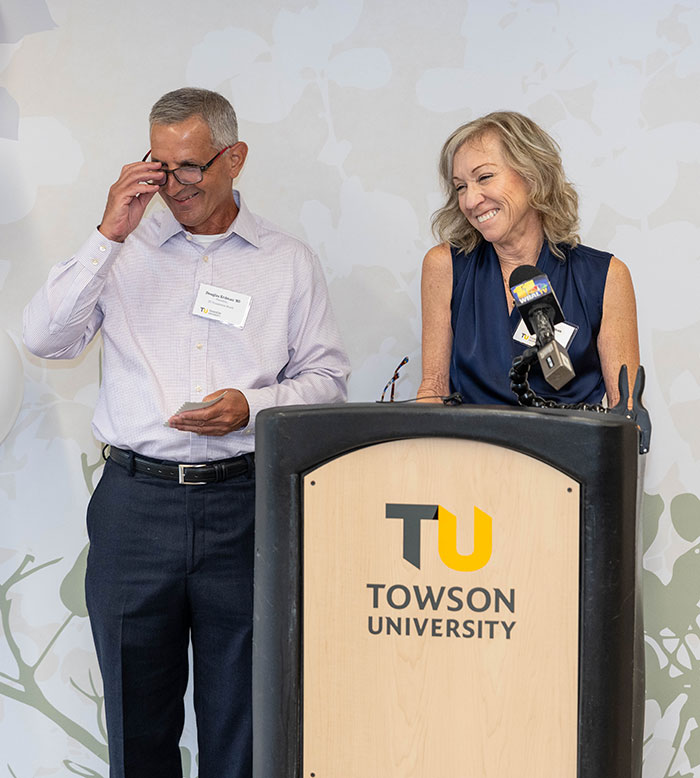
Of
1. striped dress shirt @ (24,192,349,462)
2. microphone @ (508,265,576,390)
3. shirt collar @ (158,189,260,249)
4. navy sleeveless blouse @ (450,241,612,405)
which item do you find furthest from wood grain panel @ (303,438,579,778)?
shirt collar @ (158,189,260,249)

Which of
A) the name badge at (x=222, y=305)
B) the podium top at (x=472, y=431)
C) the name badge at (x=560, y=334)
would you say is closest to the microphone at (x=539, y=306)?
the podium top at (x=472, y=431)

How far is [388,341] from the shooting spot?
2.59 m

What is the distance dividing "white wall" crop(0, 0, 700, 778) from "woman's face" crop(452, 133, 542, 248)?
0.57m

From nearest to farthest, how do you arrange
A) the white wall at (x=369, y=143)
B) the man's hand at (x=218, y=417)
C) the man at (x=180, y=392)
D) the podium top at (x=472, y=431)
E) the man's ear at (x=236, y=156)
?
the podium top at (x=472, y=431) → the man's hand at (x=218, y=417) → the man at (x=180, y=392) → the man's ear at (x=236, y=156) → the white wall at (x=369, y=143)

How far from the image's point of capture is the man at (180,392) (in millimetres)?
2029

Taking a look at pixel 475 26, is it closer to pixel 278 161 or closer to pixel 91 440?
pixel 278 161

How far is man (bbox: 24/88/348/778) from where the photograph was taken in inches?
A: 79.9

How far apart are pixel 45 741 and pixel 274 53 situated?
2.00 meters

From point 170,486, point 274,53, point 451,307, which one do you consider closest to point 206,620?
point 170,486

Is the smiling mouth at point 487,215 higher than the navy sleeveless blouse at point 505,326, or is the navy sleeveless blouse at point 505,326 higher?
the smiling mouth at point 487,215

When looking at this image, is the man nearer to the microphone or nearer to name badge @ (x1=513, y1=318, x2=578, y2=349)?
name badge @ (x1=513, y1=318, x2=578, y2=349)

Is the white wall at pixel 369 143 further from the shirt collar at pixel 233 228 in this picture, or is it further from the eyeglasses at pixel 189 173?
the eyeglasses at pixel 189 173

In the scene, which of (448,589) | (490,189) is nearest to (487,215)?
(490,189)

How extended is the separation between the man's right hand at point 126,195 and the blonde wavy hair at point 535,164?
622mm
